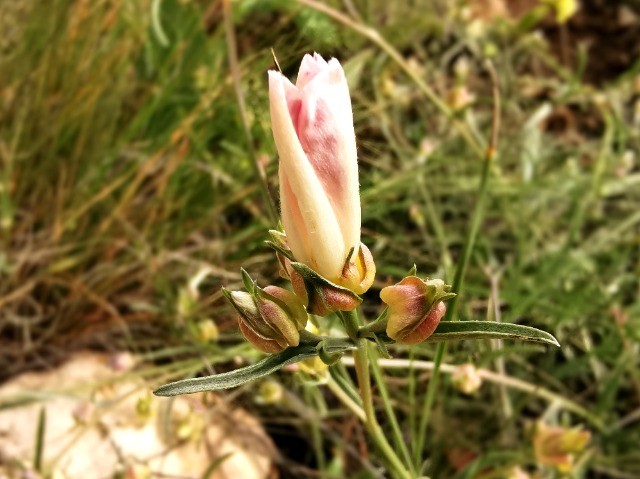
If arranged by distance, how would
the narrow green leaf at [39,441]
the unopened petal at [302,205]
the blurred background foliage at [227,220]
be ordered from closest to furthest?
the unopened petal at [302,205] < the narrow green leaf at [39,441] < the blurred background foliage at [227,220]

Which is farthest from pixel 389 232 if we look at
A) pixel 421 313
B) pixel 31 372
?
pixel 421 313

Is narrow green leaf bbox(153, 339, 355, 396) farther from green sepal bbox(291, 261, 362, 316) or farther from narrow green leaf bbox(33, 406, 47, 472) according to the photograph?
narrow green leaf bbox(33, 406, 47, 472)

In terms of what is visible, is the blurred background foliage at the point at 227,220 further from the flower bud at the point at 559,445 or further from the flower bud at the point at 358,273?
the flower bud at the point at 358,273

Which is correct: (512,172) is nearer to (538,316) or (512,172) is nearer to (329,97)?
(538,316)

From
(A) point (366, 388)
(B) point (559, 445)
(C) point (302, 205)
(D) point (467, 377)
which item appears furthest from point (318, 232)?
(B) point (559, 445)

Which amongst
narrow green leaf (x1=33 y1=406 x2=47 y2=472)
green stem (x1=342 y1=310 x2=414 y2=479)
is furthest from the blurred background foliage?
green stem (x1=342 y1=310 x2=414 y2=479)

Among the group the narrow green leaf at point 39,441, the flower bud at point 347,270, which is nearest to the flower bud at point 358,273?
the flower bud at point 347,270

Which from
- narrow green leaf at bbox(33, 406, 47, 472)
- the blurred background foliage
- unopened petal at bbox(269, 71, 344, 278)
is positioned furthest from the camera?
the blurred background foliage
